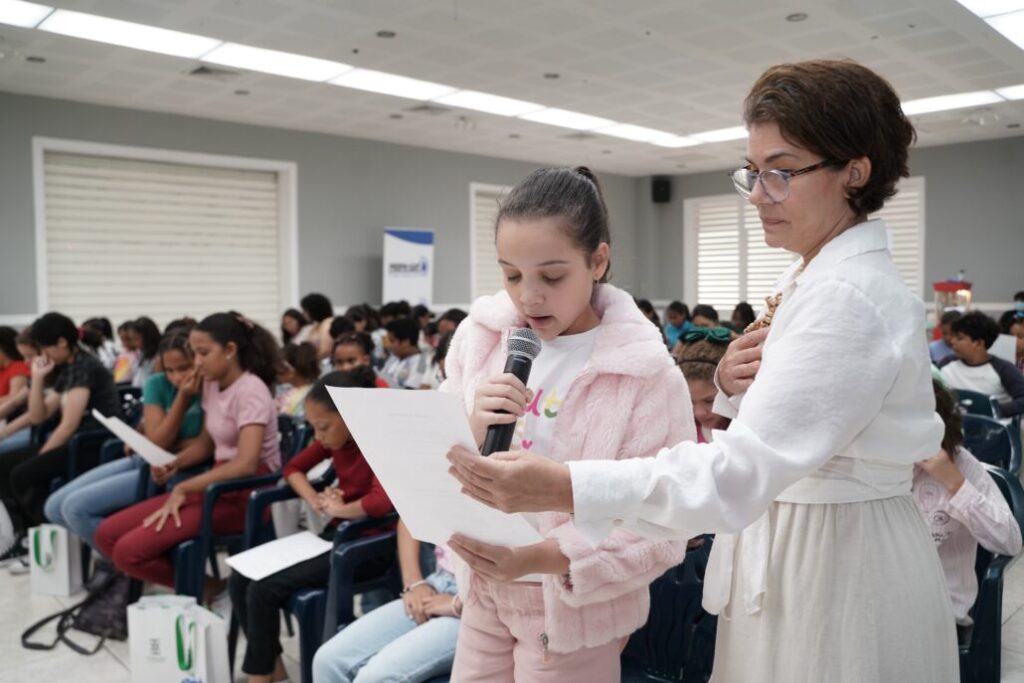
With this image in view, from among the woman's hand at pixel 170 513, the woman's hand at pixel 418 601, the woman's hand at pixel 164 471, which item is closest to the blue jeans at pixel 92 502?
the woman's hand at pixel 164 471

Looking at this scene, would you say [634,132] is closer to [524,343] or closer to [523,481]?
[524,343]

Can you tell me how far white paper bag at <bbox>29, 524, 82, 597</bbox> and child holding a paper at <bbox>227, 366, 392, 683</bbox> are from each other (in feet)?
4.86

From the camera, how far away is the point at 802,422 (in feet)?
2.84

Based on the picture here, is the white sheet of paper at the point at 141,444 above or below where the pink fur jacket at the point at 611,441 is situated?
below

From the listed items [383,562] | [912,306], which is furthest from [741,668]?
[383,562]

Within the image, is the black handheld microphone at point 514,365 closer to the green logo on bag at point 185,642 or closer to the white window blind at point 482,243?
the green logo on bag at point 185,642

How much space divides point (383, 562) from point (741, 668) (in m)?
1.71

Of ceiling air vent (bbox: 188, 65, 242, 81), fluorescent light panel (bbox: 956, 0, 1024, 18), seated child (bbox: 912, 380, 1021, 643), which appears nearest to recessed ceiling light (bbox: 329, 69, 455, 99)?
ceiling air vent (bbox: 188, 65, 242, 81)

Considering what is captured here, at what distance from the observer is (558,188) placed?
1.28 meters

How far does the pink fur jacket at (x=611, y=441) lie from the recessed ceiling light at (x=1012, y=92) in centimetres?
920

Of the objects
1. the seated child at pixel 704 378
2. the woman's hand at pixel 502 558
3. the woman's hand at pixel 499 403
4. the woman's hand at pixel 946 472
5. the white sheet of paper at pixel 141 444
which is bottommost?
the white sheet of paper at pixel 141 444

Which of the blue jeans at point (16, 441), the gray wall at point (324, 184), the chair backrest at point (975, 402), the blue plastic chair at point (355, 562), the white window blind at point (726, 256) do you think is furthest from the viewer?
the white window blind at point (726, 256)

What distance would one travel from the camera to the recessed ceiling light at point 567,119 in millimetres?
9484

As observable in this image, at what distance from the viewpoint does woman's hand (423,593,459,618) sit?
1945 millimetres
